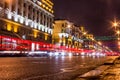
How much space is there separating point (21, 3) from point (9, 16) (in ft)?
40.1

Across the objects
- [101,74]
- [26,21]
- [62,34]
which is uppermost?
[26,21]

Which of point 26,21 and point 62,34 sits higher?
point 26,21

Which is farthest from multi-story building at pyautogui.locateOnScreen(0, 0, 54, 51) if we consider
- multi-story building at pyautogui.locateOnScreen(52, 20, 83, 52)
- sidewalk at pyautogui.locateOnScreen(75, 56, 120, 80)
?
sidewalk at pyautogui.locateOnScreen(75, 56, 120, 80)

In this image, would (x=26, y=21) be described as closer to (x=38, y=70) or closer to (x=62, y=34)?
(x=62, y=34)

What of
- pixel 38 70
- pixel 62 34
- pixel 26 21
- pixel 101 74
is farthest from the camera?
pixel 62 34

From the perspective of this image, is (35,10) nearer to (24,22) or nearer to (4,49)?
(24,22)

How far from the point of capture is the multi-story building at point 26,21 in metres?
70.3

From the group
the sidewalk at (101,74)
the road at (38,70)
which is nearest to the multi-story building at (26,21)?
the road at (38,70)

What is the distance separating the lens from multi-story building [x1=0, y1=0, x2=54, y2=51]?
231 ft

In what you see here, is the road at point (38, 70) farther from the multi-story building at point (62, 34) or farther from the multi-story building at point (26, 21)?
the multi-story building at point (62, 34)

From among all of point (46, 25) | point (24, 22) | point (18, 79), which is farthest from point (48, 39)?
point (18, 79)

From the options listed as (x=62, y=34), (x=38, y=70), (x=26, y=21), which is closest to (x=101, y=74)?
(x=38, y=70)

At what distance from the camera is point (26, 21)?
87.7m

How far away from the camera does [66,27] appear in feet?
494
